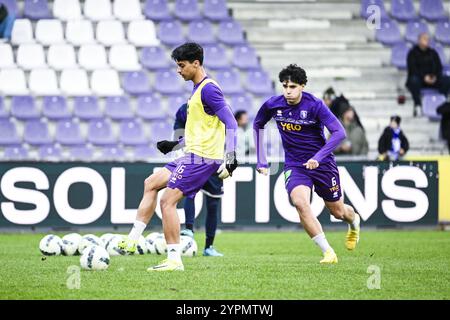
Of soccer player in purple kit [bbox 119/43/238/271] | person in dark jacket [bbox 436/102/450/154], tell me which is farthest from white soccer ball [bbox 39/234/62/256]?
person in dark jacket [bbox 436/102/450/154]

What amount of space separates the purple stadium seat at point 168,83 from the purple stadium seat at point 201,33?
128 centimetres

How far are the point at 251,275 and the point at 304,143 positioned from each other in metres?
2.21

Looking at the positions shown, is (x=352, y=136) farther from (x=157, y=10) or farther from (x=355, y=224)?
(x=355, y=224)

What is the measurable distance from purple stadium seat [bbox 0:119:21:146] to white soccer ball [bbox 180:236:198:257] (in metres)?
9.06

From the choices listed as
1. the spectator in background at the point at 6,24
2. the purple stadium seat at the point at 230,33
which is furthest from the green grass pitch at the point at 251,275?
the purple stadium seat at the point at 230,33

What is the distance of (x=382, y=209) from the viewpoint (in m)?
18.6

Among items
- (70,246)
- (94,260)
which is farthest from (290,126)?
(70,246)

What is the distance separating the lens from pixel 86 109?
71.7 ft

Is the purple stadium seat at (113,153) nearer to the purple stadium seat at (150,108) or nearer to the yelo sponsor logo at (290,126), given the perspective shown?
the purple stadium seat at (150,108)

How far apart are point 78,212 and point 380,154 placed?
621cm

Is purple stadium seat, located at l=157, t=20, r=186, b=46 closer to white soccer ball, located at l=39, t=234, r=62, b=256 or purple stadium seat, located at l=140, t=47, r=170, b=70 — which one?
purple stadium seat, located at l=140, t=47, r=170, b=70

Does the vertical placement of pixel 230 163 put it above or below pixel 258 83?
below

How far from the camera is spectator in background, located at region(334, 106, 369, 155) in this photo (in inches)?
803
